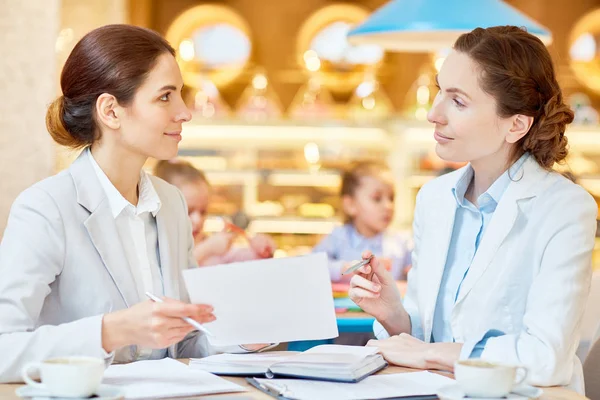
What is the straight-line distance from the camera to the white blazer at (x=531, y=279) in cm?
194

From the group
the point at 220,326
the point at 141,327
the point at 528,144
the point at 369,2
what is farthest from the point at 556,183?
the point at 369,2

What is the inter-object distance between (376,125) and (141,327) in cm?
487

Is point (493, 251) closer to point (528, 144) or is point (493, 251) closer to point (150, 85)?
point (528, 144)

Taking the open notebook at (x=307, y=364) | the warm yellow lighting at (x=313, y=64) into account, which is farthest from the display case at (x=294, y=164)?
the open notebook at (x=307, y=364)

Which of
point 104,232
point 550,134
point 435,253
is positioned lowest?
point 435,253

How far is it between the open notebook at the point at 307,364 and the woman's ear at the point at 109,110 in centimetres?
60

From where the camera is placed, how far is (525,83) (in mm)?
2215

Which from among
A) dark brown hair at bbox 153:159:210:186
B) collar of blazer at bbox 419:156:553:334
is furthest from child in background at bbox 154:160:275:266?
collar of blazer at bbox 419:156:553:334

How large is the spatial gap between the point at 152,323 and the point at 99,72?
0.72 metres

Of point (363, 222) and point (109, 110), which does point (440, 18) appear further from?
point (363, 222)

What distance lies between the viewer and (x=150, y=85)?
→ 2.18 meters

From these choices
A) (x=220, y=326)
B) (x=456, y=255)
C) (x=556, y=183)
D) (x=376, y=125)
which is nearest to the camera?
(x=220, y=326)

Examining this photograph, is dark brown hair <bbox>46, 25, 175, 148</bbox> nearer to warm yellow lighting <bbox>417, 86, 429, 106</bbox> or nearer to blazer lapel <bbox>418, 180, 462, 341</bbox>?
blazer lapel <bbox>418, 180, 462, 341</bbox>

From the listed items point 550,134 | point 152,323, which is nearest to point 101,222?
point 152,323
